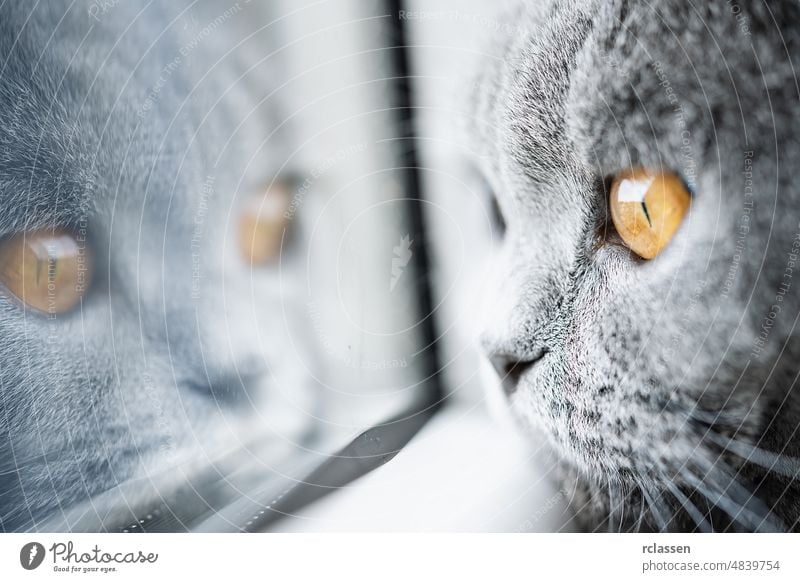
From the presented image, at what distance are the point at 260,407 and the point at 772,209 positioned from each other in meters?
0.31

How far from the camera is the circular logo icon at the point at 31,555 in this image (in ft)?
1.18

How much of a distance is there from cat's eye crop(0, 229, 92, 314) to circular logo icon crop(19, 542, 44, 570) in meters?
0.14

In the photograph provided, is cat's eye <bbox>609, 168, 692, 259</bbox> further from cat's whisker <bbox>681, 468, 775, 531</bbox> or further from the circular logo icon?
the circular logo icon

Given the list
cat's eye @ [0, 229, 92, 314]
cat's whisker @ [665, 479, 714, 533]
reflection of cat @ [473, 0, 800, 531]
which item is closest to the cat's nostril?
reflection of cat @ [473, 0, 800, 531]

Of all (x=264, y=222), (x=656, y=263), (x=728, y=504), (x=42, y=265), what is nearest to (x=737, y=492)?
(x=728, y=504)

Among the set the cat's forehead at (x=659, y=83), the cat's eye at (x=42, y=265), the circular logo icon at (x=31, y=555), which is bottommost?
the circular logo icon at (x=31, y=555)

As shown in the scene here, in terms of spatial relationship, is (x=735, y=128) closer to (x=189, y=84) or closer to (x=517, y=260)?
(x=517, y=260)

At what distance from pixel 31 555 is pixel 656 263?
0.40m

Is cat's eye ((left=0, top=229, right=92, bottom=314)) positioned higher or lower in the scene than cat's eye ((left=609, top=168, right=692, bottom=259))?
higher

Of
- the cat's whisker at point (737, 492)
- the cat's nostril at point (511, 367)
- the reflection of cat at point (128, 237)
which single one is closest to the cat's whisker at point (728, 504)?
the cat's whisker at point (737, 492)

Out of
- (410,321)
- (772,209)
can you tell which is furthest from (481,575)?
(772,209)

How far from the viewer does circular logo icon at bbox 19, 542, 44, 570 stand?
1.18 ft

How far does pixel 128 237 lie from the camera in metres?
0.35

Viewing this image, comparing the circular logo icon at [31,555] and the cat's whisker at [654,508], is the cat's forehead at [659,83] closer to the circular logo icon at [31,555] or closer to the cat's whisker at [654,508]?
the cat's whisker at [654,508]
